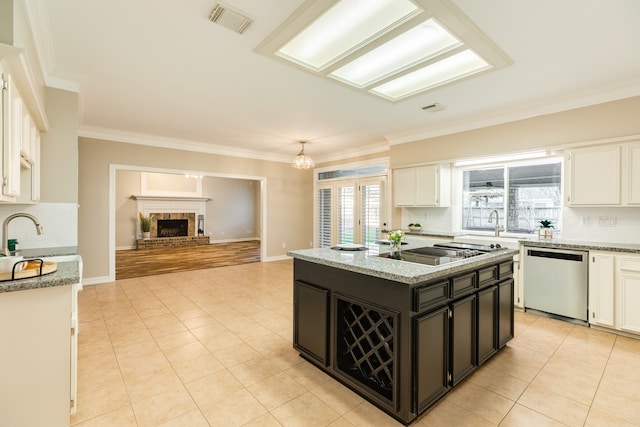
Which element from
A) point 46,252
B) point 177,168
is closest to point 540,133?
point 46,252

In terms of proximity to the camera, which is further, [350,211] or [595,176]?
[350,211]

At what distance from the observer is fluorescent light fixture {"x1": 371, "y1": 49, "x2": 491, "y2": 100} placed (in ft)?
9.71

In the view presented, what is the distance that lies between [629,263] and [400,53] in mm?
3259

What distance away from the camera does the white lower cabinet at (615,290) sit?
3.09m

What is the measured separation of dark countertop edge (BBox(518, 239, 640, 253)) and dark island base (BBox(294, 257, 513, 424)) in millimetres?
1345

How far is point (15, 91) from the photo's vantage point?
1923 millimetres

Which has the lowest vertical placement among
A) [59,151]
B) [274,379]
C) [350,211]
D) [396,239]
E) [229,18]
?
[274,379]

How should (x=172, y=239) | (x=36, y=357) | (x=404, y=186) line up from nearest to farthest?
(x=36, y=357) → (x=404, y=186) → (x=172, y=239)

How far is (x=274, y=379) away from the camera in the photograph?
2.38 m

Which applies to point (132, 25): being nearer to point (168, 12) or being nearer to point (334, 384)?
point (168, 12)

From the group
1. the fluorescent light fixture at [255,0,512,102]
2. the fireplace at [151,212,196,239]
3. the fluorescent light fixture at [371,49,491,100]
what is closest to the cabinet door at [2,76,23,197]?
the fluorescent light fixture at [255,0,512,102]

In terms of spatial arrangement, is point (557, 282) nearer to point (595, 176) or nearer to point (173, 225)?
point (595, 176)

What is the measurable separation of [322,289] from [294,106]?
279 cm

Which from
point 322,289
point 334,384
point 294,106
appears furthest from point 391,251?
point 294,106
